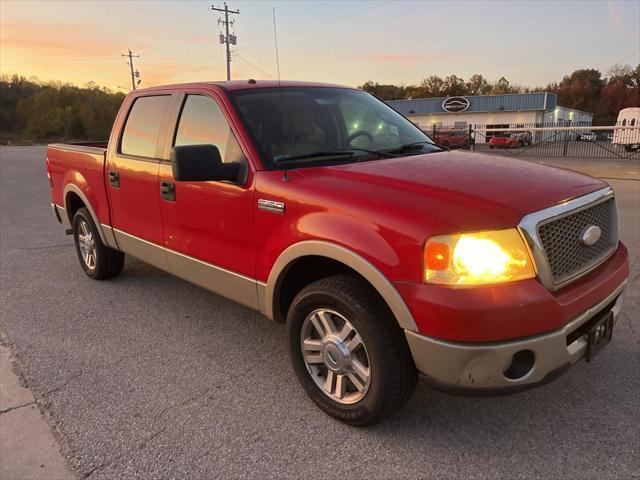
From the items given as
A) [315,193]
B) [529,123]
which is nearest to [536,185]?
[315,193]

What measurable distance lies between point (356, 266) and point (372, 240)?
0.16 metres

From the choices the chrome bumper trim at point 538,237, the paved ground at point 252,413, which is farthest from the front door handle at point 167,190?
the chrome bumper trim at point 538,237

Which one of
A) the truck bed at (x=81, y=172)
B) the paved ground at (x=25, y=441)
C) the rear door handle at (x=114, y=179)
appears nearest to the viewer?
the paved ground at (x=25, y=441)

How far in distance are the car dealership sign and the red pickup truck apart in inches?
1993

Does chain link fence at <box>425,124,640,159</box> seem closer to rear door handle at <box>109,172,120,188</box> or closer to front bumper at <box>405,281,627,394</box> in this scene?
rear door handle at <box>109,172,120,188</box>

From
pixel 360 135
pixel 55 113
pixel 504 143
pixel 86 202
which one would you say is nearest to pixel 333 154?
pixel 360 135

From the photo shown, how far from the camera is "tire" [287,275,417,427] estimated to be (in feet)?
7.97

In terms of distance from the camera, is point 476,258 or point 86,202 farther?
point 86,202

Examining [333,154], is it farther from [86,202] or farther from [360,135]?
[86,202]

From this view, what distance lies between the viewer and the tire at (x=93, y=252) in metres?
5.03

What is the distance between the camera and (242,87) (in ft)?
11.5

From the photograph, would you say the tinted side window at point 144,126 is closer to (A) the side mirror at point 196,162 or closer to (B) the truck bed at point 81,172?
(B) the truck bed at point 81,172

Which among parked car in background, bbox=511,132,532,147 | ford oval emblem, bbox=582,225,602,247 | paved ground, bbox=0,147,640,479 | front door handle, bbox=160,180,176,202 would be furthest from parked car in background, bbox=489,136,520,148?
ford oval emblem, bbox=582,225,602,247

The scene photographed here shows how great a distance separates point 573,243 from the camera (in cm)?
247
